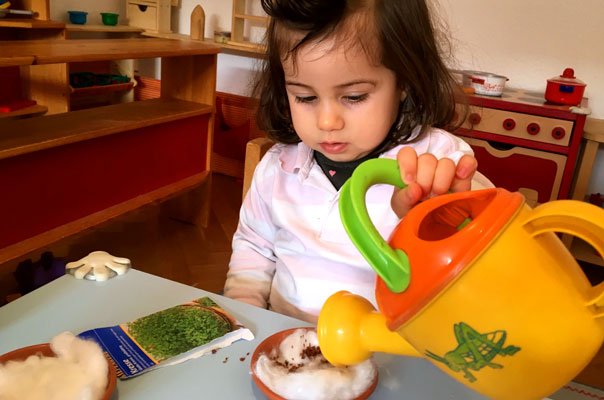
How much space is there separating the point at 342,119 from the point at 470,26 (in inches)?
82.2

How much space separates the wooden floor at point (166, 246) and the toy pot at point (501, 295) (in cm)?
162

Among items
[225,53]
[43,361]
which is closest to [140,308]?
[43,361]

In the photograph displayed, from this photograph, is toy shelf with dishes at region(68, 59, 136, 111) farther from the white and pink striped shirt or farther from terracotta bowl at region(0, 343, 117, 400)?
terracotta bowl at region(0, 343, 117, 400)

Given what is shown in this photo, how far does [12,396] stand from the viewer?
447 mm

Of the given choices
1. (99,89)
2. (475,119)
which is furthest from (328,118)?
(99,89)

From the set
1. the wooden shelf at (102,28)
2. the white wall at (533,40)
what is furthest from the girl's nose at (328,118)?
the wooden shelf at (102,28)

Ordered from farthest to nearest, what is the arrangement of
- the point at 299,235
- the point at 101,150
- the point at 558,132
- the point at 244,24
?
1. the point at 244,24
2. the point at 558,132
3. the point at 101,150
4. the point at 299,235

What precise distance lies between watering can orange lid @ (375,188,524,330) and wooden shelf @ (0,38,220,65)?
1240 mm

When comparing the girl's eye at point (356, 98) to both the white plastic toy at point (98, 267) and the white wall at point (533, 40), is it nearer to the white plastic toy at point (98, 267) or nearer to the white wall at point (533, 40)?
the white plastic toy at point (98, 267)

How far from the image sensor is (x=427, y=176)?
1.62 ft

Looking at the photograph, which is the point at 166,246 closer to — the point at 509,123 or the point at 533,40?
the point at 509,123

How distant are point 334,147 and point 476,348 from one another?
0.46 meters

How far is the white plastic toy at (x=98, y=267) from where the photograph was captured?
0.69 metres

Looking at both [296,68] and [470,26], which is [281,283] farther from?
[470,26]
